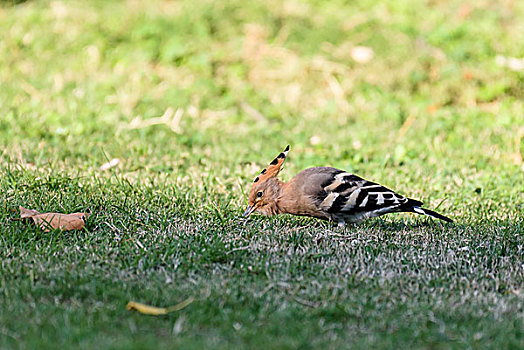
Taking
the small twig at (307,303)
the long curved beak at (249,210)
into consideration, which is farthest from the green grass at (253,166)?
the long curved beak at (249,210)

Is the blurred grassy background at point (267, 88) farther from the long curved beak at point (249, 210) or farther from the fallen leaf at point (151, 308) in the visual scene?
the fallen leaf at point (151, 308)

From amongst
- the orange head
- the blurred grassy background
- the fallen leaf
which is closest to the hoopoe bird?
the orange head

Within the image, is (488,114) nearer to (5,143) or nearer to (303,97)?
(303,97)

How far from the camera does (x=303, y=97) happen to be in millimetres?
9023

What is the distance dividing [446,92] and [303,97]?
1.68 metres

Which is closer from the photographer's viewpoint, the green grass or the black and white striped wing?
the green grass

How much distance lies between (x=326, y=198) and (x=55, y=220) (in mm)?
1723

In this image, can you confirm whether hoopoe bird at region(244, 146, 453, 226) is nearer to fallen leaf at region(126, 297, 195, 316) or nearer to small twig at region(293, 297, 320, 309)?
small twig at region(293, 297, 320, 309)

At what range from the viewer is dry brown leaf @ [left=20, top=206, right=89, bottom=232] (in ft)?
15.2

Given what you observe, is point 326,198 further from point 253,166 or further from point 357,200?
point 253,166

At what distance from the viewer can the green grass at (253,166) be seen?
3570 mm

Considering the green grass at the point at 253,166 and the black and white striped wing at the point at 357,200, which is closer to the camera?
the green grass at the point at 253,166

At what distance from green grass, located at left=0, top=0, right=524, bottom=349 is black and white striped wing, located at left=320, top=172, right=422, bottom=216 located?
16 cm

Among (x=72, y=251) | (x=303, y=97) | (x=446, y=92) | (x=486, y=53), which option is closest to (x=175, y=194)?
(x=72, y=251)
